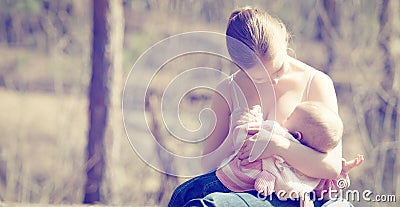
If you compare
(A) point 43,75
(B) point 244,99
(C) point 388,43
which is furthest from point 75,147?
(B) point 244,99

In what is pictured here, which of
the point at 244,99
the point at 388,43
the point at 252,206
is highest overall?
the point at 244,99

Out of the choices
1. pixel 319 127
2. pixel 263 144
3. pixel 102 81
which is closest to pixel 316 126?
pixel 319 127

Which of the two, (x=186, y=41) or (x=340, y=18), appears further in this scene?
(x=340, y=18)

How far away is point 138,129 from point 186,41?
5.06ft

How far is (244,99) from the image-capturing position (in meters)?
2.21

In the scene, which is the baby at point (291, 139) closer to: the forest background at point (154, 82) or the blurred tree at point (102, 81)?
the forest background at point (154, 82)

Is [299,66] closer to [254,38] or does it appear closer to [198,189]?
[254,38]

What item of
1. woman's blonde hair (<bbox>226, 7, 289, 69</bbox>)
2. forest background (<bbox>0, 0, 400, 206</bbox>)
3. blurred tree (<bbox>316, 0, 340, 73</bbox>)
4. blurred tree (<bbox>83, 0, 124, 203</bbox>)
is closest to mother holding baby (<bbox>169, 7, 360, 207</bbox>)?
woman's blonde hair (<bbox>226, 7, 289, 69</bbox>)

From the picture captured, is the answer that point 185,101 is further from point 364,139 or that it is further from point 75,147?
point 364,139

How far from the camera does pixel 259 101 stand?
2.20 m

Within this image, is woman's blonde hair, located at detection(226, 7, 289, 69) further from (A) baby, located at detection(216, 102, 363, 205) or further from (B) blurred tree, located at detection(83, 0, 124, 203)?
(B) blurred tree, located at detection(83, 0, 124, 203)

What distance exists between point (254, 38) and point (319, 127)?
12.7 inches

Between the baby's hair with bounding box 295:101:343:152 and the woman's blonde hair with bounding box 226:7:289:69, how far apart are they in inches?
7.4

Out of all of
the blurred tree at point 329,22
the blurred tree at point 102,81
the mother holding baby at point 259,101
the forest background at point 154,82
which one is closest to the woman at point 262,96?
the mother holding baby at point 259,101
